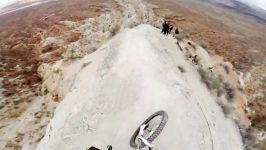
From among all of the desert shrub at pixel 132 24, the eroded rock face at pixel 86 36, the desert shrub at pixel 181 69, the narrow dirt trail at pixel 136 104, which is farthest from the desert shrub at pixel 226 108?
the desert shrub at pixel 132 24

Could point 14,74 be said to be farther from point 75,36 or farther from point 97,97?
point 97,97

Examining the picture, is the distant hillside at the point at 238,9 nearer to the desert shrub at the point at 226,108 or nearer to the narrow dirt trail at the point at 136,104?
the desert shrub at the point at 226,108

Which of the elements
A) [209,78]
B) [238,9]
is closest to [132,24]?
[209,78]

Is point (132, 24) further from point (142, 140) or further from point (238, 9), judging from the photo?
point (238, 9)

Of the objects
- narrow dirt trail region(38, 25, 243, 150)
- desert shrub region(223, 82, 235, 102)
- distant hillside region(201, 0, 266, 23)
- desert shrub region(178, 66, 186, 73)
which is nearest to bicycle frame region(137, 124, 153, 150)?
narrow dirt trail region(38, 25, 243, 150)

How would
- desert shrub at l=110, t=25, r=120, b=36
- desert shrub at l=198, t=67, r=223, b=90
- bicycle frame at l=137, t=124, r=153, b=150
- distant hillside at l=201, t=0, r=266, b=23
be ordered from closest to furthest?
bicycle frame at l=137, t=124, r=153, b=150
desert shrub at l=198, t=67, r=223, b=90
desert shrub at l=110, t=25, r=120, b=36
distant hillside at l=201, t=0, r=266, b=23

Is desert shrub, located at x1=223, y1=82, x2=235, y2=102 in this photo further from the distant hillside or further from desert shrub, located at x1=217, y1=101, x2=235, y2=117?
the distant hillside

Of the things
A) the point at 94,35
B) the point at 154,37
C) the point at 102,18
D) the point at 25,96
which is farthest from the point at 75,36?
the point at 154,37
